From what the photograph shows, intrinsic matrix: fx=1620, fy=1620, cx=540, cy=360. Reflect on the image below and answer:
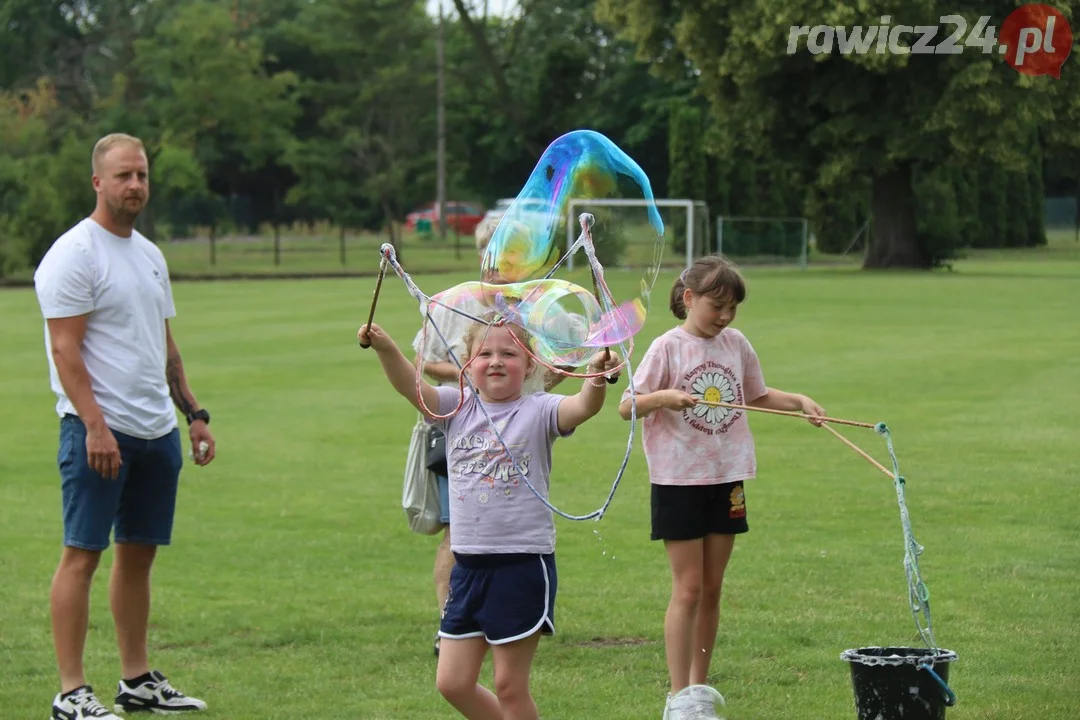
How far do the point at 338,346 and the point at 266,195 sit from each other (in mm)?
59148

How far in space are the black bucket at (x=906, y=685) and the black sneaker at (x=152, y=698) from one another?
2.82 meters

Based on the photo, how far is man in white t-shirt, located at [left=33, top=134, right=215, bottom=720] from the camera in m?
6.21

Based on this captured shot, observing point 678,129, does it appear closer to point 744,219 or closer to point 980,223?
point 744,219

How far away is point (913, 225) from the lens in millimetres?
49625

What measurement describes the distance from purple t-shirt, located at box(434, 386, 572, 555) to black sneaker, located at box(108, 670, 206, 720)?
1878 millimetres

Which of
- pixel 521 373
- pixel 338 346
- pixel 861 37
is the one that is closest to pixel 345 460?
pixel 521 373

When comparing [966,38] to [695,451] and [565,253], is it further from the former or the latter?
[565,253]

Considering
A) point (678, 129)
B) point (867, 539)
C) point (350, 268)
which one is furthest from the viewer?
point (678, 129)

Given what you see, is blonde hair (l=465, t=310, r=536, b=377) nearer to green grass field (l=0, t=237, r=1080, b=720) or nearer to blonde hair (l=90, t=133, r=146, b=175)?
green grass field (l=0, t=237, r=1080, b=720)

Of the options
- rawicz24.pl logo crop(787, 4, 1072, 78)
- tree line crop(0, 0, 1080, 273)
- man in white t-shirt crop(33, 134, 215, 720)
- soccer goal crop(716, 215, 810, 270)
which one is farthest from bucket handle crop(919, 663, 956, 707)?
soccer goal crop(716, 215, 810, 270)

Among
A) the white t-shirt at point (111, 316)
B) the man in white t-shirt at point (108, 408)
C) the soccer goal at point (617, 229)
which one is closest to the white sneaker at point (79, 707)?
the man in white t-shirt at point (108, 408)

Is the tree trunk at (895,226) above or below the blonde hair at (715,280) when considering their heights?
below

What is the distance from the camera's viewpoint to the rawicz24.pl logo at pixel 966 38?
4118cm

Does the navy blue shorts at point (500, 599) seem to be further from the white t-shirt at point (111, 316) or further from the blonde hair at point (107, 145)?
the blonde hair at point (107, 145)
